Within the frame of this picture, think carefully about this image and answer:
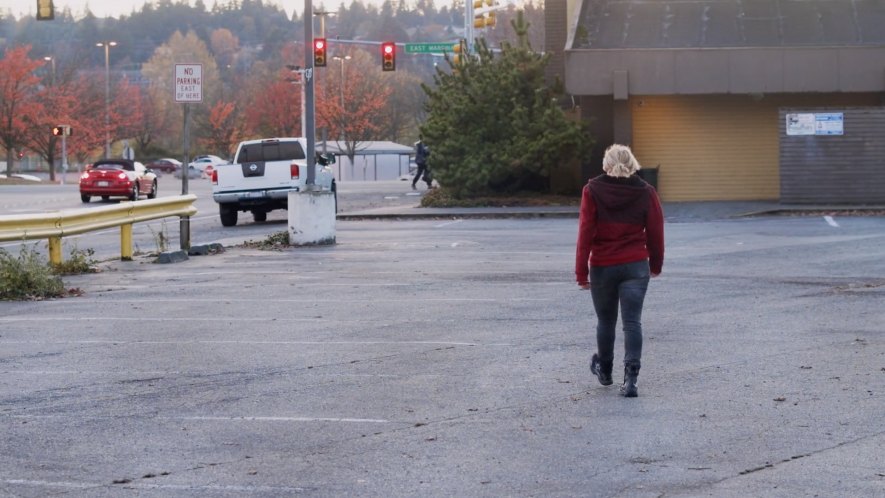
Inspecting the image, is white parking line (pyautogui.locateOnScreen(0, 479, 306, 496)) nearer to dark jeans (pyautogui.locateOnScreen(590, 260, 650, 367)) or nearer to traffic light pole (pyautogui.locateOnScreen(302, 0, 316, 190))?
dark jeans (pyautogui.locateOnScreen(590, 260, 650, 367))

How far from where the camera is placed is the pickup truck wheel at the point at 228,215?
2981cm

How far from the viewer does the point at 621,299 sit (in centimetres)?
947

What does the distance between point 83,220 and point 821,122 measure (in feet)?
64.6

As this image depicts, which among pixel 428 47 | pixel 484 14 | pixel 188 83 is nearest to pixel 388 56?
pixel 428 47

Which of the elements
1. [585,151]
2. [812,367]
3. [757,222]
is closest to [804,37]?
[585,151]

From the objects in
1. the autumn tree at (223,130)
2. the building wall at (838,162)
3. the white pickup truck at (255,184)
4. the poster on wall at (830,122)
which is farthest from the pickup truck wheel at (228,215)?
the autumn tree at (223,130)

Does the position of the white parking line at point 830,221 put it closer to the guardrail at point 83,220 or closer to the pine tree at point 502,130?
the pine tree at point 502,130

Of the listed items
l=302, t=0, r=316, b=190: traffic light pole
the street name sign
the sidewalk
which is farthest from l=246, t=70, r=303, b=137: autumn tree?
l=302, t=0, r=316, b=190: traffic light pole

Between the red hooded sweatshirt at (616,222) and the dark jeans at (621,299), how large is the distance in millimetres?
72

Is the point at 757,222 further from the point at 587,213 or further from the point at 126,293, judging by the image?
the point at 587,213

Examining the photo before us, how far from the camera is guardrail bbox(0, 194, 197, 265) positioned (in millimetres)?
17562

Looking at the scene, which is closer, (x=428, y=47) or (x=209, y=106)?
(x=428, y=47)

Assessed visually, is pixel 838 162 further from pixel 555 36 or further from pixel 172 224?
pixel 172 224

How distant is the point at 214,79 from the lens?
120000 mm
